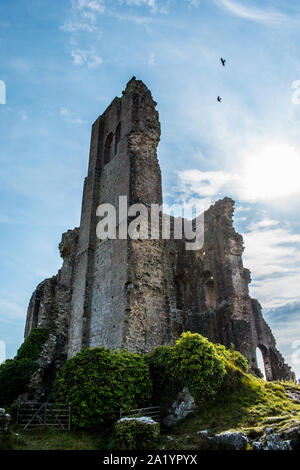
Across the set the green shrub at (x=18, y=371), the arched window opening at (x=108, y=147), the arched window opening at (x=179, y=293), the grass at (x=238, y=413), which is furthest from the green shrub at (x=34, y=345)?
the arched window opening at (x=108, y=147)

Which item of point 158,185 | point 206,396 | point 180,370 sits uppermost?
point 158,185

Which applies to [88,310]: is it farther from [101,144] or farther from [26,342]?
[101,144]

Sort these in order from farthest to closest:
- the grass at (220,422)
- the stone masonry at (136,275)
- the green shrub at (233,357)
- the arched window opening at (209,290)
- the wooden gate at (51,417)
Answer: the arched window opening at (209,290), the stone masonry at (136,275), the green shrub at (233,357), the wooden gate at (51,417), the grass at (220,422)

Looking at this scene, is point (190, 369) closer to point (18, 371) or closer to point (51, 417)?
point (51, 417)

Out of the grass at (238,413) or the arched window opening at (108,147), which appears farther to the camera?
the arched window opening at (108,147)

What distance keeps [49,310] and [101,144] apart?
9.30m

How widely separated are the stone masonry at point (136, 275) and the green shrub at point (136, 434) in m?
3.98

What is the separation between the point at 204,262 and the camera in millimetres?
18297

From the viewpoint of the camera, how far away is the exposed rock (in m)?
9.52

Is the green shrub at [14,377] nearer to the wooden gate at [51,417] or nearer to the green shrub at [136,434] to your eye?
the wooden gate at [51,417]

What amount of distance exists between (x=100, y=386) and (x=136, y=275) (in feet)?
15.4

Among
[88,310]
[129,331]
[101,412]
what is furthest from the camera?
[88,310]

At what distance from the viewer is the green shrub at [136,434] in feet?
26.2
